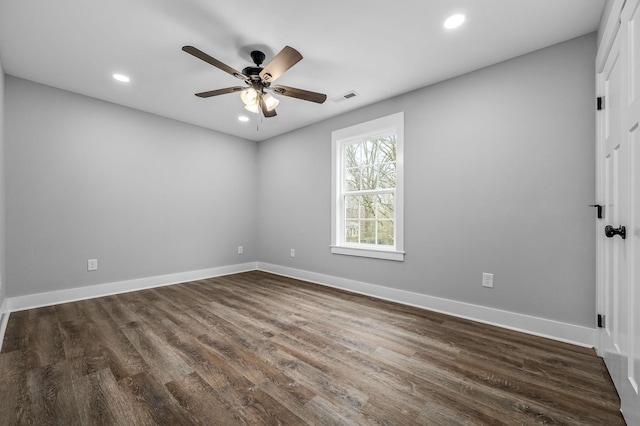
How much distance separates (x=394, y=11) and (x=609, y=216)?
6.68 ft

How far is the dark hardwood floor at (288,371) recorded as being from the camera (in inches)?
54.7

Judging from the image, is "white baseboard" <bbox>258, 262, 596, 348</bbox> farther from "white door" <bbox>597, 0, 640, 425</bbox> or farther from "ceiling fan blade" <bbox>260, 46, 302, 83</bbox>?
"ceiling fan blade" <bbox>260, 46, 302, 83</bbox>

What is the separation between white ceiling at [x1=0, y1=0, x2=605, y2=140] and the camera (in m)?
1.93

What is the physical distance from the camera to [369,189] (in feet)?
12.2

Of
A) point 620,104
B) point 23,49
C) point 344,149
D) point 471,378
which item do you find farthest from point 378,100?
point 23,49

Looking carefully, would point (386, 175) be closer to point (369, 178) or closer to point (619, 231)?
point (369, 178)

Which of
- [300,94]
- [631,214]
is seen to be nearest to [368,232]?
[300,94]

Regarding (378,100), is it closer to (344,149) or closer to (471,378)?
(344,149)

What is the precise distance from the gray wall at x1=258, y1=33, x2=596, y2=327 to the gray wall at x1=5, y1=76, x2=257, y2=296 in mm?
Result: 2739

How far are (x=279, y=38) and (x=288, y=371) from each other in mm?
2592

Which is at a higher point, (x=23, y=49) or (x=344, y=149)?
(x=23, y=49)

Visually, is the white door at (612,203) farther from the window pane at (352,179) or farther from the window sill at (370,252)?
the window pane at (352,179)

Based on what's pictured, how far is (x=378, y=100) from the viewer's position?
345 cm

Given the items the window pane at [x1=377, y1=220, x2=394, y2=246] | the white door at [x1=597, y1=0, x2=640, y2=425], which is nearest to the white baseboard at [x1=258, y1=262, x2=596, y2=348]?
the white door at [x1=597, y1=0, x2=640, y2=425]
